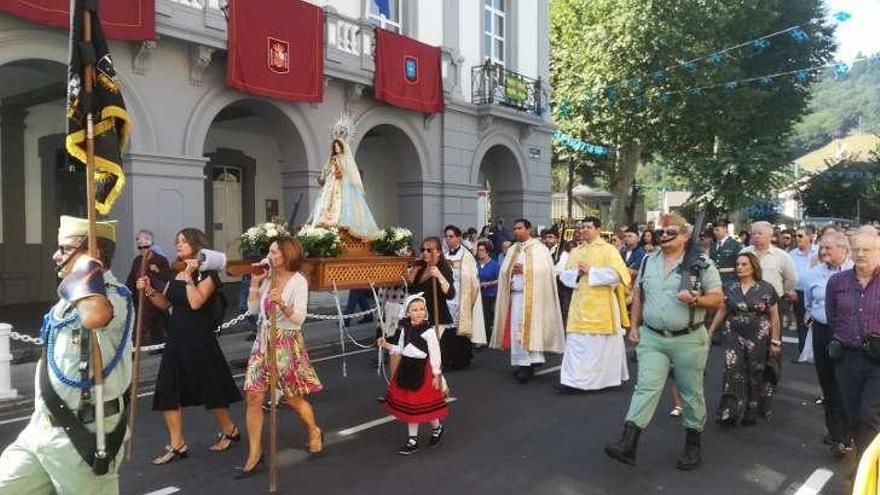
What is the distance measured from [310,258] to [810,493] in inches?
176

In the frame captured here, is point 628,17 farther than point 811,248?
Yes

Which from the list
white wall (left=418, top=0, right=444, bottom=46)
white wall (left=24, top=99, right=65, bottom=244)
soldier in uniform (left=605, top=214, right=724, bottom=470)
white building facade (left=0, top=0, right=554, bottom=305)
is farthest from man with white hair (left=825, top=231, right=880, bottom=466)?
white wall (left=24, top=99, right=65, bottom=244)

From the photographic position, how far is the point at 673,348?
5.29 meters

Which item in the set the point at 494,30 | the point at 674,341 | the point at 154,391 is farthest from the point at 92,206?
the point at 494,30

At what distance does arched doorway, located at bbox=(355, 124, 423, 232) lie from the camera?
1638 cm

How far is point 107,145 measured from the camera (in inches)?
149

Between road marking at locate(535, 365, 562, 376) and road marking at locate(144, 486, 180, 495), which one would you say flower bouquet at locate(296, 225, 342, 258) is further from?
road marking at locate(535, 365, 562, 376)

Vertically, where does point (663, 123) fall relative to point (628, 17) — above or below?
below

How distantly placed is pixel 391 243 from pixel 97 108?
4234 millimetres

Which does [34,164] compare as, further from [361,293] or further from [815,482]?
[815,482]

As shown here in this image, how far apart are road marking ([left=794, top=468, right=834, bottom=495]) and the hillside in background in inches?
4242

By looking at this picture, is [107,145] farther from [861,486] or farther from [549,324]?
[549,324]

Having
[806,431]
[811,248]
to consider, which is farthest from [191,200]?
[811,248]


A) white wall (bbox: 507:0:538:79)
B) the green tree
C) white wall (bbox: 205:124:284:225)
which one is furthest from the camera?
the green tree
